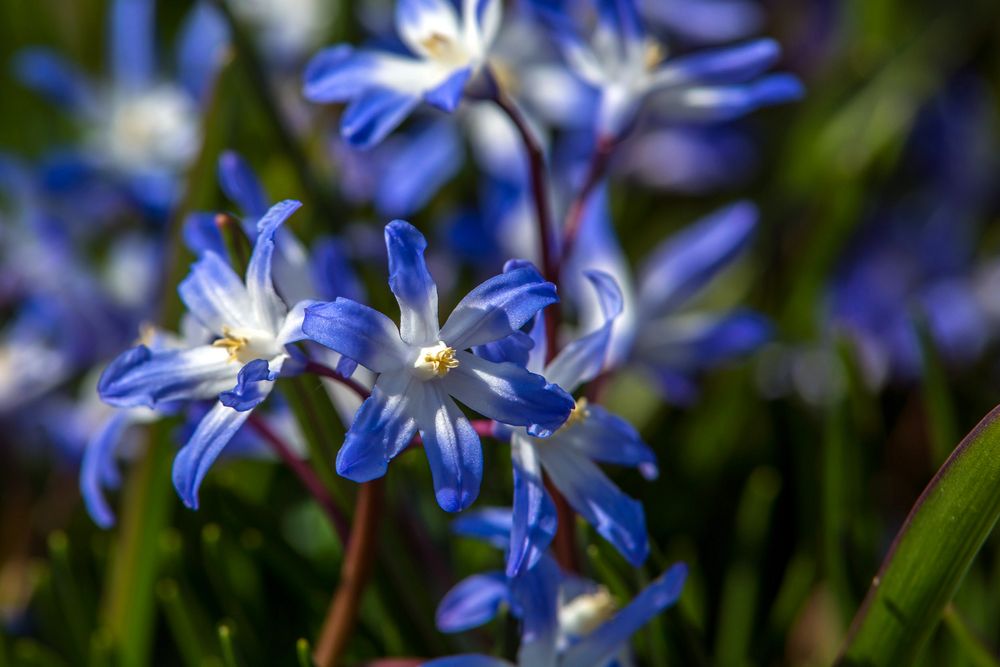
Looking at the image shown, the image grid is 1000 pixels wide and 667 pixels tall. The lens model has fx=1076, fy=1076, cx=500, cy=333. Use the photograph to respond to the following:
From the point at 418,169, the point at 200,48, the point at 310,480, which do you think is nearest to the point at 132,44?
the point at 200,48

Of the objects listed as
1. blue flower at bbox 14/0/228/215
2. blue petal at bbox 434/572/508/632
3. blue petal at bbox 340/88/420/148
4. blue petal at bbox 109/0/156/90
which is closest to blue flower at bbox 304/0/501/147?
blue petal at bbox 340/88/420/148

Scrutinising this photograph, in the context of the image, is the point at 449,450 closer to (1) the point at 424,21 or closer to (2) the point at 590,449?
(2) the point at 590,449

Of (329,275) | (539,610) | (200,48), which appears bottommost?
(539,610)

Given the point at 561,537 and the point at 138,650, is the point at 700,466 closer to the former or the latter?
the point at 561,537

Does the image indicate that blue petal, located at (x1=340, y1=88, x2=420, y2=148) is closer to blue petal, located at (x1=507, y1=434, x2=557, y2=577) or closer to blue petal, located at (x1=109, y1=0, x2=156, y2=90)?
blue petal, located at (x1=507, y1=434, x2=557, y2=577)

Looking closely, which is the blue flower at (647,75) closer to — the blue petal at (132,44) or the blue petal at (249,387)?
the blue petal at (249,387)

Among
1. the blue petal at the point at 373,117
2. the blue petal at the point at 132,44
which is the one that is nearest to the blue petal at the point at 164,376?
the blue petal at the point at 373,117

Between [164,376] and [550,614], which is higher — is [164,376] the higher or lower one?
the higher one
